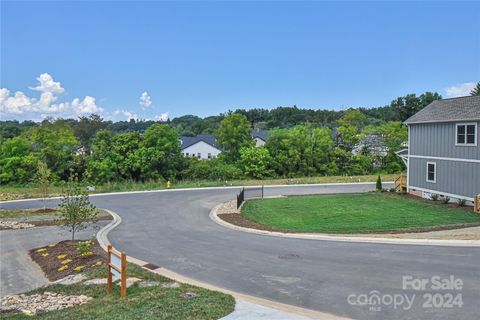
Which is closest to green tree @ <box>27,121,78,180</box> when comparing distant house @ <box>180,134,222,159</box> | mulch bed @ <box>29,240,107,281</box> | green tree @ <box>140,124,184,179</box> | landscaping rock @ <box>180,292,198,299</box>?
green tree @ <box>140,124,184,179</box>

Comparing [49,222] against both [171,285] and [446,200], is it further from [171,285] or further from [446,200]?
[446,200]

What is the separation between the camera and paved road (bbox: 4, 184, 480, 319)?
25.6 feet

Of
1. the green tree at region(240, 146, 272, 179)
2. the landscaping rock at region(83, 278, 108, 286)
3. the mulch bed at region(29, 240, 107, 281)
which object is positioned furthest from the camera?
the green tree at region(240, 146, 272, 179)

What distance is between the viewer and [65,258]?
12664 mm

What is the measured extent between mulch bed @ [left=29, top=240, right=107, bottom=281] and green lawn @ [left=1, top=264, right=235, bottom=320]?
7.37 ft

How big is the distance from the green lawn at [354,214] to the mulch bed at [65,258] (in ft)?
25.9

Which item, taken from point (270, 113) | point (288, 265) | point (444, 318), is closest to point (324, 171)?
point (288, 265)

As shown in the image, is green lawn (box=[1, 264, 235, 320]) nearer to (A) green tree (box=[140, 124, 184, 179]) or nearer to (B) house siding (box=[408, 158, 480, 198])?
(B) house siding (box=[408, 158, 480, 198])

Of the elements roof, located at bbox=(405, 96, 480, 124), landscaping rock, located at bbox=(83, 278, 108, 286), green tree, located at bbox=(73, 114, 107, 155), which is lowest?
landscaping rock, located at bbox=(83, 278, 108, 286)

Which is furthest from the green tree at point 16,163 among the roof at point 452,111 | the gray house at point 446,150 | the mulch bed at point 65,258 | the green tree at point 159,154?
the roof at point 452,111

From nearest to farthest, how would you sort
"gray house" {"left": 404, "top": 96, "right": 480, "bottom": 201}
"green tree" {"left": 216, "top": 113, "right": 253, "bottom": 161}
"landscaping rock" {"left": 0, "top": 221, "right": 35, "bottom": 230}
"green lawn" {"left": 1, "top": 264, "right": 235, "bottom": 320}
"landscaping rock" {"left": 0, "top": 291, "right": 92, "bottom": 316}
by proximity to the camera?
"green lawn" {"left": 1, "top": 264, "right": 235, "bottom": 320}, "landscaping rock" {"left": 0, "top": 291, "right": 92, "bottom": 316}, "landscaping rock" {"left": 0, "top": 221, "right": 35, "bottom": 230}, "gray house" {"left": 404, "top": 96, "right": 480, "bottom": 201}, "green tree" {"left": 216, "top": 113, "right": 253, "bottom": 161}

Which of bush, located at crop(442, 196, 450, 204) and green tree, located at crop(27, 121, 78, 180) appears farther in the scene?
green tree, located at crop(27, 121, 78, 180)

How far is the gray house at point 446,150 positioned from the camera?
19.8 m

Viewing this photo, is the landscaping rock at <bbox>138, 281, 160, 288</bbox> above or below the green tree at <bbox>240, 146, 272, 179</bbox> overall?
below
